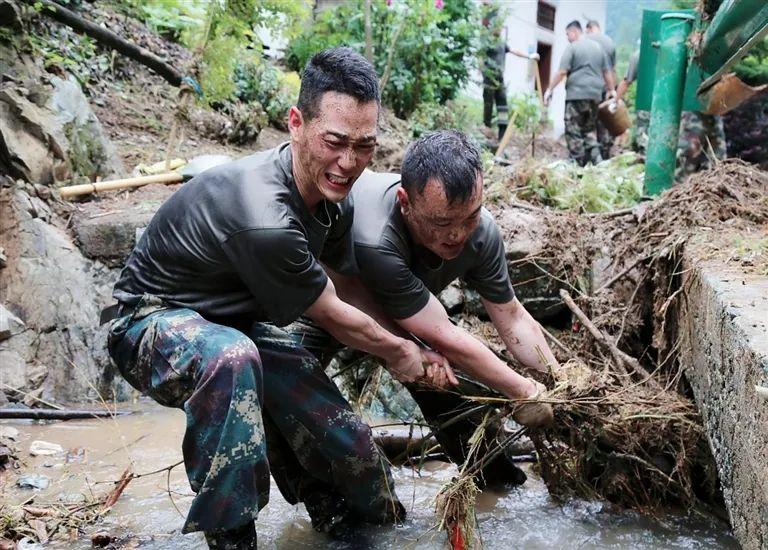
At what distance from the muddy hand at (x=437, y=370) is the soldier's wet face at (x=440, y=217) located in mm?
402

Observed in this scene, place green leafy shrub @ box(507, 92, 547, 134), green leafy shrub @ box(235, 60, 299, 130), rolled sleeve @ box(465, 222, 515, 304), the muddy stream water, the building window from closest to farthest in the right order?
the muddy stream water, rolled sleeve @ box(465, 222, 515, 304), green leafy shrub @ box(235, 60, 299, 130), green leafy shrub @ box(507, 92, 547, 134), the building window

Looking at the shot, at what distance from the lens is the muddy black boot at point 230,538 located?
2606 millimetres

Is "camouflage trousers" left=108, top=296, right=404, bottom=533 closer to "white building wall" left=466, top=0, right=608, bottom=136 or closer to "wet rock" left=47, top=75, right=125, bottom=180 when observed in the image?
"wet rock" left=47, top=75, right=125, bottom=180

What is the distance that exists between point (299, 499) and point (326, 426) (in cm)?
45

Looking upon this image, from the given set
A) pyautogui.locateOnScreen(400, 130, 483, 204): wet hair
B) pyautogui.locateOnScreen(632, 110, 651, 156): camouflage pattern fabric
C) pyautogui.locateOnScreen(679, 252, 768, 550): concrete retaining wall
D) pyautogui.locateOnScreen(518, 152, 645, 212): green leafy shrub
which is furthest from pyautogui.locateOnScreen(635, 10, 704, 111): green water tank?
pyautogui.locateOnScreen(632, 110, 651, 156): camouflage pattern fabric

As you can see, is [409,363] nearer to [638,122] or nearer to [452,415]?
[452,415]

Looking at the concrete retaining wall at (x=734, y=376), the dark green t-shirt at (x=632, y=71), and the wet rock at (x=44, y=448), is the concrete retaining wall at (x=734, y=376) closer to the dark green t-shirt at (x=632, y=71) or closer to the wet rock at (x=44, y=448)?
the wet rock at (x=44, y=448)

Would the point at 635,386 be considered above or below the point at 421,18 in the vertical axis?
below

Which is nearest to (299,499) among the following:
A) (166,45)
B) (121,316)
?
(121,316)

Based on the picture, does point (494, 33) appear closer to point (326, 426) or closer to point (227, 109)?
point (227, 109)

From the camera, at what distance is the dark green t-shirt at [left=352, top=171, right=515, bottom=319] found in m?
3.06

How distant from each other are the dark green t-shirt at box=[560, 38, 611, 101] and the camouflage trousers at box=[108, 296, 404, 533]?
836cm

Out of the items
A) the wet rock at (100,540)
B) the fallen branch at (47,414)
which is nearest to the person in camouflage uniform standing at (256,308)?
the wet rock at (100,540)

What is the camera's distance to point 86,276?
5.45m
